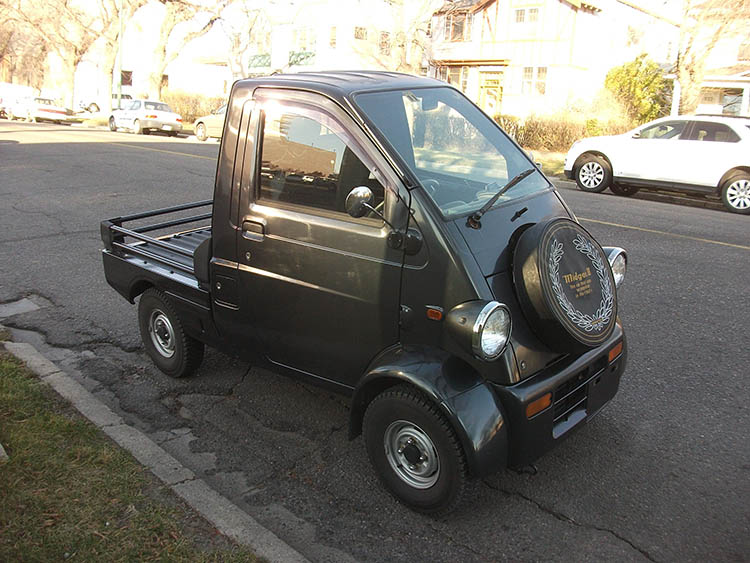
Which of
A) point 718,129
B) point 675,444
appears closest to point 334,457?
point 675,444

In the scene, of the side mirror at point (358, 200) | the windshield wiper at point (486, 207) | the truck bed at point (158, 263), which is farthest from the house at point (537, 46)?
the side mirror at point (358, 200)

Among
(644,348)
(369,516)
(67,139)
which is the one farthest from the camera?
(67,139)

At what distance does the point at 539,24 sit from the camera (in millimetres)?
37406

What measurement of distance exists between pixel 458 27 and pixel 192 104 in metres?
16.7

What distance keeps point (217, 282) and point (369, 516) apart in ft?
5.51

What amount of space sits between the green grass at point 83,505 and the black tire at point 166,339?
856mm

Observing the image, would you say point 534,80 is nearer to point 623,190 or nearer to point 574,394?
point 623,190

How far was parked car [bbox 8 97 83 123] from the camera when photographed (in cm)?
3659

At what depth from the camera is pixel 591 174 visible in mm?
14586

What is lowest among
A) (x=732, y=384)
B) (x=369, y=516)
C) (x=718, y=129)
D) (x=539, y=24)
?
(x=369, y=516)

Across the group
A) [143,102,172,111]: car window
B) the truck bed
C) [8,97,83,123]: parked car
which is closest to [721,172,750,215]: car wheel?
the truck bed

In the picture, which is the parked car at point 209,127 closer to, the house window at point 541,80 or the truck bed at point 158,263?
the house window at point 541,80

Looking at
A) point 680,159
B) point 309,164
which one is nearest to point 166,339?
point 309,164

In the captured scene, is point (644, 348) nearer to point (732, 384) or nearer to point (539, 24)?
point (732, 384)
